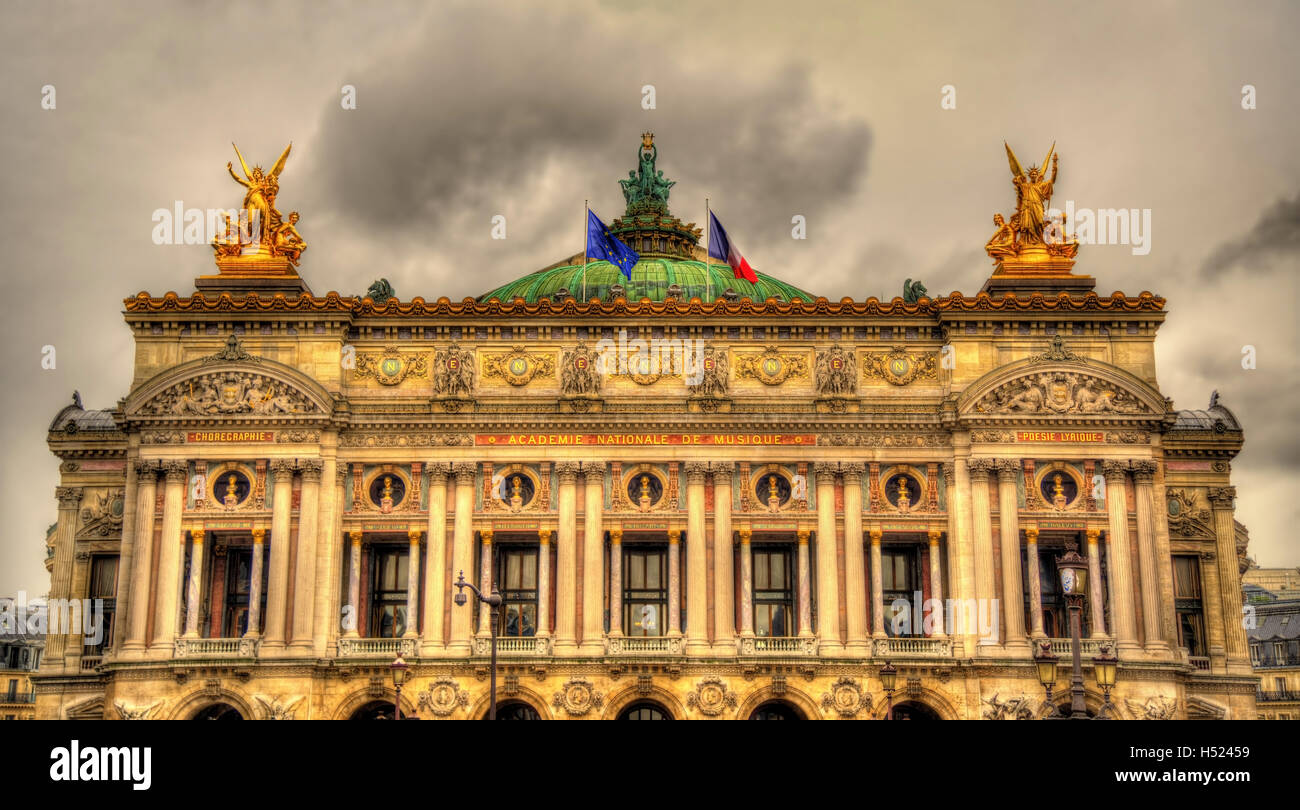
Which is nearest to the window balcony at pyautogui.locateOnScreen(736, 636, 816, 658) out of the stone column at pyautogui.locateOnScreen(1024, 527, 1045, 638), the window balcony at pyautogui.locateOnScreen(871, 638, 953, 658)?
the window balcony at pyautogui.locateOnScreen(871, 638, 953, 658)

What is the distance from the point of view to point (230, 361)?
61938mm

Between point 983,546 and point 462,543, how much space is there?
72.2ft

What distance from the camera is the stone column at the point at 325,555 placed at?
6022 centimetres

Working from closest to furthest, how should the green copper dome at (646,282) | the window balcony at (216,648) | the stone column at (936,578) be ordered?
1. the window balcony at (216,648)
2. the stone column at (936,578)
3. the green copper dome at (646,282)

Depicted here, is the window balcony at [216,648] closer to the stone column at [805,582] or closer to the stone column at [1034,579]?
the stone column at [805,582]

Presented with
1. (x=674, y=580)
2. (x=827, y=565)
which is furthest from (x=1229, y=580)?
(x=674, y=580)

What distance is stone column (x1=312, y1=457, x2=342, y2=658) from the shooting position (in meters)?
60.2

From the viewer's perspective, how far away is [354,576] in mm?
61469

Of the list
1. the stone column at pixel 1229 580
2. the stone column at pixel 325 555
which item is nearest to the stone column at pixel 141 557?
the stone column at pixel 325 555

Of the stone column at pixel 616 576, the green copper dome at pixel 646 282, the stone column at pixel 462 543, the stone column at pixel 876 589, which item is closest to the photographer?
the stone column at pixel 462 543

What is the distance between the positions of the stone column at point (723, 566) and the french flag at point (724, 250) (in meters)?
10.1

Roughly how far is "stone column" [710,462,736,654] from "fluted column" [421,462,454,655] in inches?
304
